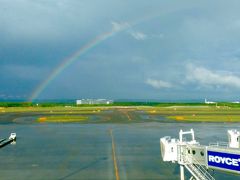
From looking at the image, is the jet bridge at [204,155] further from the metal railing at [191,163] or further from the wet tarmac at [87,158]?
the wet tarmac at [87,158]

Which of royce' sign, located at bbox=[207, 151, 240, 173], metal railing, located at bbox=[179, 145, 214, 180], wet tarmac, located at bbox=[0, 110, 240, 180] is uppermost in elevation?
royce' sign, located at bbox=[207, 151, 240, 173]

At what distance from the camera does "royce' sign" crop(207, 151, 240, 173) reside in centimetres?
1550

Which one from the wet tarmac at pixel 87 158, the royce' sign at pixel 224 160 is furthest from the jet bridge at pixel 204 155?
the wet tarmac at pixel 87 158

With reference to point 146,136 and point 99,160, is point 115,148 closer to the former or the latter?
point 99,160

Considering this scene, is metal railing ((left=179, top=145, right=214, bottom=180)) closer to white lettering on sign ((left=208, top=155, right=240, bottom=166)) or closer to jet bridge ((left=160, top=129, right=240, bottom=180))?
jet bridge ((left=160, top=129, right=240, bottom=180))

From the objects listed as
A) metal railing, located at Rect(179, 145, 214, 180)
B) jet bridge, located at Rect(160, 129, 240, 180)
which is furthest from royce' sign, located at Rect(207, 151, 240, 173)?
metal railing, located at Rect(179, 145, 214, 180)

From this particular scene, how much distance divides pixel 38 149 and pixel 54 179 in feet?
57.7

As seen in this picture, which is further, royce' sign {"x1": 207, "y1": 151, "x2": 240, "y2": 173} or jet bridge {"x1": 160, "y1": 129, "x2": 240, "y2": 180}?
jet bridge {"x1": 160, "y1": 129, "x2": 240, "y2": 180}

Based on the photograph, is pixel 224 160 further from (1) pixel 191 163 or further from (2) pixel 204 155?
(1) pixel 191 163

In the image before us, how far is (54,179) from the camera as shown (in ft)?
99.5

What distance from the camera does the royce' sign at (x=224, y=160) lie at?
1550 centimetres

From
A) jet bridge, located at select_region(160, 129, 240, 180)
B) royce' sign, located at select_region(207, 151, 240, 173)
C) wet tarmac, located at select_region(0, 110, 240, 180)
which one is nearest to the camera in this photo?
royce' sign, located at select_region(207, 151, 240, 173)

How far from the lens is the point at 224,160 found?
634 inches

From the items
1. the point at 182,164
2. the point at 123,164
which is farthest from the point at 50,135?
the point at 182,164
